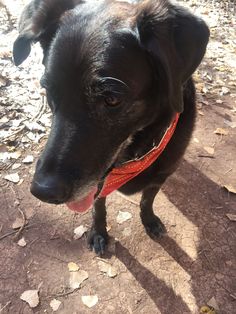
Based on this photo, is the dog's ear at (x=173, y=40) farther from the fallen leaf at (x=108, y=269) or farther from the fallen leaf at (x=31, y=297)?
the fallen leaf at (x=31, y=297)

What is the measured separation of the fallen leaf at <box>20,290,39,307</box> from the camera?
2.98 m

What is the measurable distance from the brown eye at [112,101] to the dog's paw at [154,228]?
1.62 metres

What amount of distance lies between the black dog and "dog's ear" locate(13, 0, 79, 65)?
0.10 m

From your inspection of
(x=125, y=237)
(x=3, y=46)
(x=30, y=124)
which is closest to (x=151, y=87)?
(x=125, y=237)

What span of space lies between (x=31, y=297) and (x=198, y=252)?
1432mm

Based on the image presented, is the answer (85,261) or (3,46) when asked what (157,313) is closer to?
(85,261)

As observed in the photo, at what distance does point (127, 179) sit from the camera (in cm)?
280

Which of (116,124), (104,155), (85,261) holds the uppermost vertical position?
(116,124)

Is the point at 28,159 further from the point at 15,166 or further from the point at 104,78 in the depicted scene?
the point at 104,78

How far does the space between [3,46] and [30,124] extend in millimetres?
1693

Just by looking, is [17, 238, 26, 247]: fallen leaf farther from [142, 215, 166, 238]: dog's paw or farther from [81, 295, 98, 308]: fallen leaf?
[142, 215, 166, 238]: dog's paw

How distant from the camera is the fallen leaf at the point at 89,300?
2.99m

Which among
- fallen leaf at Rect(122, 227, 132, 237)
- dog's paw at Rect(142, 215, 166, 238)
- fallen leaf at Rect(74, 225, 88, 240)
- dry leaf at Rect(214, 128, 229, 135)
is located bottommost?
fallen leaf at Rect(74, 225, 88, 240)

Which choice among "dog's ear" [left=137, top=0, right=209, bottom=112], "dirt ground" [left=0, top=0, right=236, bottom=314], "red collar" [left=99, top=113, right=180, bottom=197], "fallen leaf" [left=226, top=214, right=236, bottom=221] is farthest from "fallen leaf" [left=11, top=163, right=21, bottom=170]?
"dog's ear" [left=137, top=0, right=209, bottom=112]
